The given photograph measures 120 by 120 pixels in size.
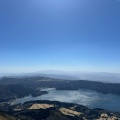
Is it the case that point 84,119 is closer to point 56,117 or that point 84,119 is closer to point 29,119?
point 56,117

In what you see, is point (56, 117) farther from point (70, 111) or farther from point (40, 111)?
point (70, 111)

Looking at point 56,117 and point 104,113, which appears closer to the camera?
point 56,117

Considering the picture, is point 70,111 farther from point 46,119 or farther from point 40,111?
point 46,119

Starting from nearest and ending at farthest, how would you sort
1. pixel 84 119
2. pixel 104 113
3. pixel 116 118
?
pixel 84 119, pixel 116 118, pixel 104 113

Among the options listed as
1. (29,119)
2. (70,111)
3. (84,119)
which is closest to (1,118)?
(29,119)

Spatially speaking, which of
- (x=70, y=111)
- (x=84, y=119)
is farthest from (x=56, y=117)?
(x=70, y=111)

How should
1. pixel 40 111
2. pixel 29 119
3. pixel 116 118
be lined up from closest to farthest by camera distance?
pixel 29 119 → pixel 40 111 → pixel 116 118

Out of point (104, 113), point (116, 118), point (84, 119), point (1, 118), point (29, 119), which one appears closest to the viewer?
point (1, 118)

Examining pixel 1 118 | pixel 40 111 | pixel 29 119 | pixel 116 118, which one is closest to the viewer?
pixel 1 118
